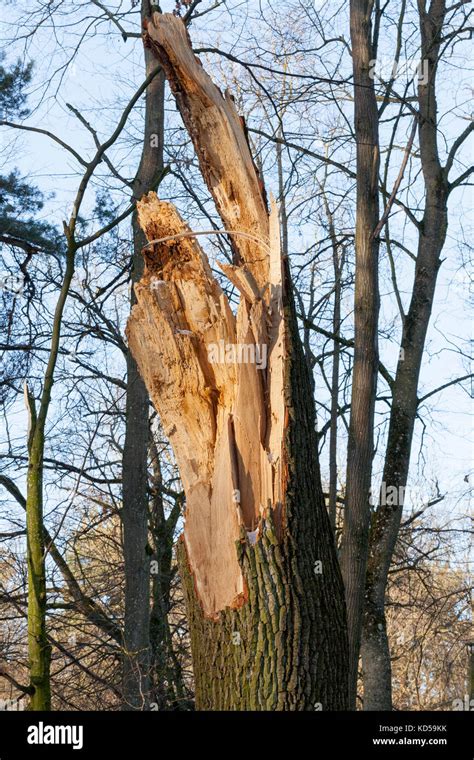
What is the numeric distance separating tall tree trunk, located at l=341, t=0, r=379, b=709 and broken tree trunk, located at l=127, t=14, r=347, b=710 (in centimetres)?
201

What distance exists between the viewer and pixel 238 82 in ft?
35.9

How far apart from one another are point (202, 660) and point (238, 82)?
26.5 ft

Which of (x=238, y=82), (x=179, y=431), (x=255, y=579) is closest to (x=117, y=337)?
(x=238, y=82)

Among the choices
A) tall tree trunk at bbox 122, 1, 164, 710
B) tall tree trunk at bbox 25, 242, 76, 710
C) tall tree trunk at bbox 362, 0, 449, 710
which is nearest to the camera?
tall tree trunk at bbox 25, 242, 76, 710

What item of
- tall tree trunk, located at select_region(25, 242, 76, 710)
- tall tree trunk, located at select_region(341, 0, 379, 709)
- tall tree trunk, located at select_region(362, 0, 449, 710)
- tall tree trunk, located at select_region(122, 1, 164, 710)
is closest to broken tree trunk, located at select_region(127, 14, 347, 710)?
tall tree trunk, located at select_region(25, 242, 76, 710)

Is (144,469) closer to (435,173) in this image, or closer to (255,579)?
(435,173)

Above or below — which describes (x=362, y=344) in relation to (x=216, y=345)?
above

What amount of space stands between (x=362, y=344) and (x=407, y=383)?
1.26 m

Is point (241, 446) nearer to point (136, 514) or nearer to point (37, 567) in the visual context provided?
point (37, 567)

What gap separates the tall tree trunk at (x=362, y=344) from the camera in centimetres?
698

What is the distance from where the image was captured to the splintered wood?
184 inches

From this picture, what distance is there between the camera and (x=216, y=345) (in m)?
4.97

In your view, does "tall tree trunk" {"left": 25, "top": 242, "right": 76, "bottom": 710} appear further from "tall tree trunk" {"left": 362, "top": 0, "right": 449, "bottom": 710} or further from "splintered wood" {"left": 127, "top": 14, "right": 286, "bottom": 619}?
"tall tree trunk" {"left": 362, "top": 0, "right": 449, "bottom": 710}

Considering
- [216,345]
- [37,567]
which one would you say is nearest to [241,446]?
[216,345]
